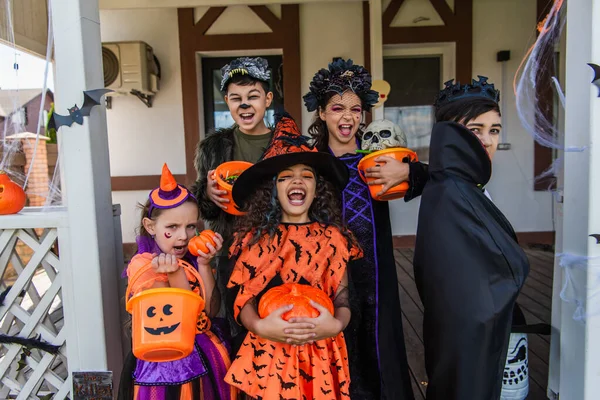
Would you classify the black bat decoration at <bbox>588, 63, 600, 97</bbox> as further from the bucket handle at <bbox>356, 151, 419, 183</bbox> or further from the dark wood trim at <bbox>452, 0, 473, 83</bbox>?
the dark wood trim at <bbox>452, 0, 473, 83</bbox>

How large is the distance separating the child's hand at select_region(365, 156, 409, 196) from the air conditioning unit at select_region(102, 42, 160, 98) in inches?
154

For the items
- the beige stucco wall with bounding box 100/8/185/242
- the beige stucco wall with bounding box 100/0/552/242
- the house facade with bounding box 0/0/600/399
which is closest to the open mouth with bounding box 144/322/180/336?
→ the house facade with bounding box 0/0/600/399

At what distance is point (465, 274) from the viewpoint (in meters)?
1.37

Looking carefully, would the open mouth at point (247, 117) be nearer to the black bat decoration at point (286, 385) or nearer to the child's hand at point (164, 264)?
the child's hand at point (164, 264)

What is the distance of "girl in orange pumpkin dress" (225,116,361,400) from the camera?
1.42m

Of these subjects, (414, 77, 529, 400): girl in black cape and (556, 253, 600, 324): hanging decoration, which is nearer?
(414, 77, 529, 400): girl in black cape

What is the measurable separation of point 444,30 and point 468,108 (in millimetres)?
3998

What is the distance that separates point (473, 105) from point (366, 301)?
92 cm

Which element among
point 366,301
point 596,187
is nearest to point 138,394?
point 366,301

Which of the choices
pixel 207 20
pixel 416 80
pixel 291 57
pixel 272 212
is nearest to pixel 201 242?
pixel 272 212

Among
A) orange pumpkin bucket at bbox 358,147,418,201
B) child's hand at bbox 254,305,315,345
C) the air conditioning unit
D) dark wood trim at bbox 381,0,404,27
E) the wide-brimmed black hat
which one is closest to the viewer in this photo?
child's hand at bbox 254,305,315,345

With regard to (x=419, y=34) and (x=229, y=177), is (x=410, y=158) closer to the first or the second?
(x=229, y=177)

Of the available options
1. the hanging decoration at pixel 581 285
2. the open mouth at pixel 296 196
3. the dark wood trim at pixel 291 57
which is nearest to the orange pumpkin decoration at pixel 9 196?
the open mouth at pixel 296 196

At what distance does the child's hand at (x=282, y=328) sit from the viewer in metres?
1.38
